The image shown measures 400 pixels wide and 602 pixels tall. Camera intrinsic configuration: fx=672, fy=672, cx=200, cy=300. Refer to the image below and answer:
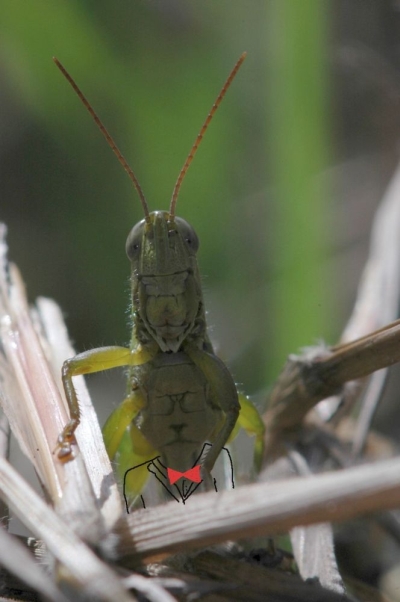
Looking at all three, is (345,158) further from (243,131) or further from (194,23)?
(194,23)

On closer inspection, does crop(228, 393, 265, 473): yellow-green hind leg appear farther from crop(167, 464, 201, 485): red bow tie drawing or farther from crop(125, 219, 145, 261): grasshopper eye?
crop(125, 219, 145, 261): grasshopper eye

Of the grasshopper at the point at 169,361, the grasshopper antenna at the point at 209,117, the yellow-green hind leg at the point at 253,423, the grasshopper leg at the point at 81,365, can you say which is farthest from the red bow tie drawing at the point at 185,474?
the grasshopper antenna at the point at 209,117

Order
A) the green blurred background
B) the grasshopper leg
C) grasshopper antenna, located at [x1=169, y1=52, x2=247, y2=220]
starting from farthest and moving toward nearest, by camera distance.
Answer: the green blurred background
grasshopper antenna, located at [x1=169, y1=52, x2=247, y2=220]
the grasshopper leg

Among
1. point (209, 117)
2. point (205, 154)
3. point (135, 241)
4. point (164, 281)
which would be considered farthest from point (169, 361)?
point (205, 154)

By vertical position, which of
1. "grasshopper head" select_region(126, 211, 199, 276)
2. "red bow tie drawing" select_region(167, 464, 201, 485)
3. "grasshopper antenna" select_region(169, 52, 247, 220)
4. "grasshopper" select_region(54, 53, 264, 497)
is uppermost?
"grasshopper antenna" select_region(169, 52, 247, 220)

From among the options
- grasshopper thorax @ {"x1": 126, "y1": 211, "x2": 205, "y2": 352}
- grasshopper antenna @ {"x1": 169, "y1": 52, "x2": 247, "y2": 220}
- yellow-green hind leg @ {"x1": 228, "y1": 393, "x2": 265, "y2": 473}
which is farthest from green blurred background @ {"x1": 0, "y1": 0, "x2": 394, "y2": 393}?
grasshopper antenna @ {"x1": 169, "y1": 52, "x2": 247, "y2": 220}

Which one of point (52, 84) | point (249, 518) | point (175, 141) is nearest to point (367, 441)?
point (249, 518)

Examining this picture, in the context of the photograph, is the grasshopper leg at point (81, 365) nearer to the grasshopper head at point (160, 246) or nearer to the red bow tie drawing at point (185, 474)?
the grasshopper head at point (160, 246)

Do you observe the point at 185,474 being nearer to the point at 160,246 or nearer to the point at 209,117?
the point at 160,246
